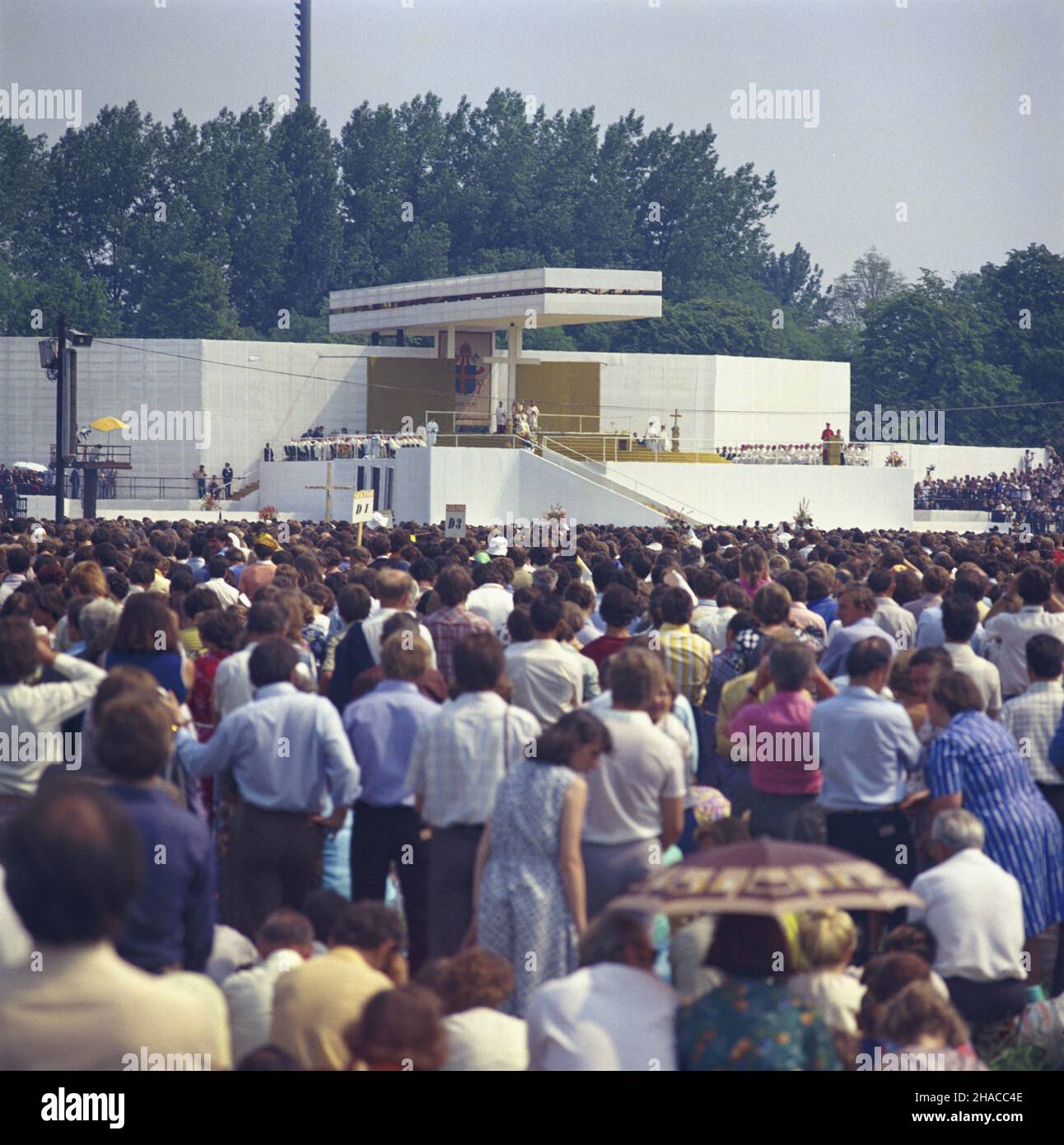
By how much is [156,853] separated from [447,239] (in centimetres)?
9513

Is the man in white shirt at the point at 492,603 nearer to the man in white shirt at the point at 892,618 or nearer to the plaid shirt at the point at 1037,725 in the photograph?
the man in white shirt at the point at 892,618

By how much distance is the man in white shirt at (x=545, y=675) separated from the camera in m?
8.45

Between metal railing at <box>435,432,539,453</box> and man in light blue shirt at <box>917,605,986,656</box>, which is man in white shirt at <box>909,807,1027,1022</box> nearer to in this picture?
man in light blue shirt at <box>917,605,986,656</box>

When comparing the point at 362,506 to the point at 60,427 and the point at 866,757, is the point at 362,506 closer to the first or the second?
the point at 60,427

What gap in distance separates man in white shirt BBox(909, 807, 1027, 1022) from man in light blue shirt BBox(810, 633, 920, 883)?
88 cm

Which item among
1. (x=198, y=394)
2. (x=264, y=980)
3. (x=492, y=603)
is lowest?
(x=264, y=980)

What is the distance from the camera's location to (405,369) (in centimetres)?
5906

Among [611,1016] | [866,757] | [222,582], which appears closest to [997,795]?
[866,757]

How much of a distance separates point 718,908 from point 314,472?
154 feet

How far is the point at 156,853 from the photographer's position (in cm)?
516

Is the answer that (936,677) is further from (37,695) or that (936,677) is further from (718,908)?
(37,695)

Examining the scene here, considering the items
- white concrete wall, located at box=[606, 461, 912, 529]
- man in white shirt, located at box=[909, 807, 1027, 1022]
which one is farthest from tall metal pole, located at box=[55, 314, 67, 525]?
white concrete wall, located at box=[606, 461, 912, 529]

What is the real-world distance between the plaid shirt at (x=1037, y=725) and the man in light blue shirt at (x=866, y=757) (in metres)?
0.88

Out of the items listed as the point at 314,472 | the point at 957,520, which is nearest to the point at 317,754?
the point at 314,472
